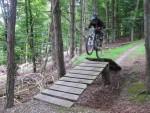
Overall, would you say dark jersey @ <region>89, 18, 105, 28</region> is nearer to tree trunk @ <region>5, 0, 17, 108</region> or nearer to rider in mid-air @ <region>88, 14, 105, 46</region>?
rider in mid-air @ <region>88, 14, 105, 46</region>

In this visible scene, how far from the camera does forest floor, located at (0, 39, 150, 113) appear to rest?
858 cm

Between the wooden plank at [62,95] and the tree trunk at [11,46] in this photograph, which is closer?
the wooden plank at [62,95]

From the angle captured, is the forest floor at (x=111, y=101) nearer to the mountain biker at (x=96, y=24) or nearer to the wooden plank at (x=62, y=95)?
the wooden plank at (x=62, y=95)

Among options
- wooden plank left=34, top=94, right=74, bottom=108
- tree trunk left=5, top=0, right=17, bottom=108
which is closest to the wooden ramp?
wooden plank left=34, top=94, right=74, bottom=108

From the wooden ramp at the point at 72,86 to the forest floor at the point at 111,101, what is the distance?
10.3 inches

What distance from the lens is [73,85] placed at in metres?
10.0

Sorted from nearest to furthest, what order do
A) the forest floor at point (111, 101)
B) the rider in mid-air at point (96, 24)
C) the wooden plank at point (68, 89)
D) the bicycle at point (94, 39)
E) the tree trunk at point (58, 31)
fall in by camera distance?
1. the forest floor at point (111, 101)
2. the wooden plank at point (68, 89)
3. the tree trunk at point (58, 31)
4. the rider in mid-air at point (96, 24)
5. the bicycle at point (94, 39)

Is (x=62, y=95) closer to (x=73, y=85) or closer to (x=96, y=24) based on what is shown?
(x=73, y=85)

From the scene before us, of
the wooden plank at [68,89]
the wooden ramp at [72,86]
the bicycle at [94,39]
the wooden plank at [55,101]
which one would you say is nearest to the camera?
the wooden plank at [55,101]

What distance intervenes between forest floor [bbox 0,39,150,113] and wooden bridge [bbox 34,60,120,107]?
265 millimetres

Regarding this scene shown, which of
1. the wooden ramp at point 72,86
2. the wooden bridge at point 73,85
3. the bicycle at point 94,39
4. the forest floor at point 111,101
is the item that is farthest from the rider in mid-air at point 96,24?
the wooden ramp at point 72,86

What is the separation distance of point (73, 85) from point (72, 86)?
8cm

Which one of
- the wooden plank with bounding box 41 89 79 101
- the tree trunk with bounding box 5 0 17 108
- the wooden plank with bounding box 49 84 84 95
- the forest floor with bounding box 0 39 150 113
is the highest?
the tree trunk with bounding box 5 0 17 108

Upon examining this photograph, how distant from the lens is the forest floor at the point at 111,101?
8.58 m
